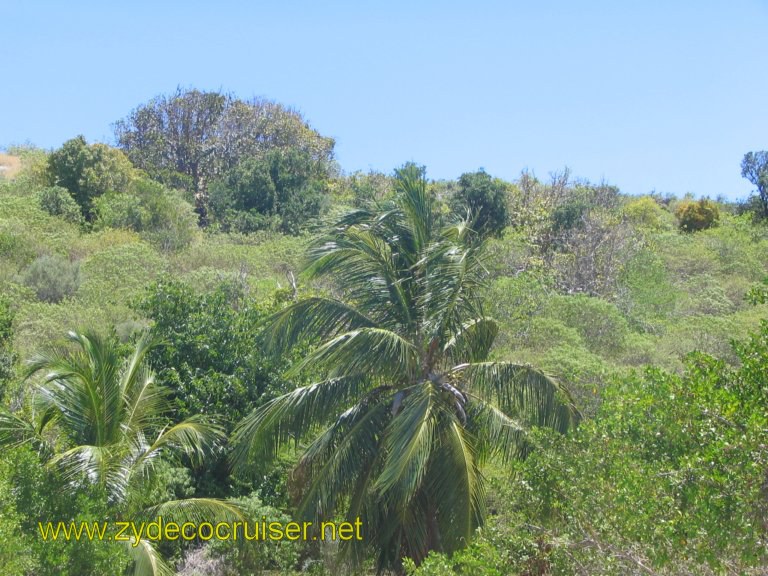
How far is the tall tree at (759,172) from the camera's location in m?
42.0

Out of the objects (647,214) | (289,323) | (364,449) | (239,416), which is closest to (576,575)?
(364,449)

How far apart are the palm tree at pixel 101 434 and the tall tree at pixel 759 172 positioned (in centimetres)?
3613

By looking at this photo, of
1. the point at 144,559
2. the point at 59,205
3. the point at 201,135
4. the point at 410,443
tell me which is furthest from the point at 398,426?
the point at 201,135

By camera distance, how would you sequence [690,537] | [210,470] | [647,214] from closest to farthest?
[690,537] → [210,470] → [647,214]

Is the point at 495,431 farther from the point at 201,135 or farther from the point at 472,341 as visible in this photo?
the point at 201,135

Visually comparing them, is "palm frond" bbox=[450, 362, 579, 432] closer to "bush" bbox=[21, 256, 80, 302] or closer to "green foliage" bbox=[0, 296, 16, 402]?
"green foliage" bbox=[0, 296, 16, 402]

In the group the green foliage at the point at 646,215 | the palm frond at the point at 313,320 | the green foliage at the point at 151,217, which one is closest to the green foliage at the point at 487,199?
the green foliage at the point at 646,215

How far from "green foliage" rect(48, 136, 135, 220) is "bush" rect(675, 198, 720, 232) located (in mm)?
25532

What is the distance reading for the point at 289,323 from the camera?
36.1ft

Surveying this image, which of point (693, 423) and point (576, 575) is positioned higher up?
point (693, 423)

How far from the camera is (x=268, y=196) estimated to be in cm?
3984

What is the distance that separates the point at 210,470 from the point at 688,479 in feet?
31.1

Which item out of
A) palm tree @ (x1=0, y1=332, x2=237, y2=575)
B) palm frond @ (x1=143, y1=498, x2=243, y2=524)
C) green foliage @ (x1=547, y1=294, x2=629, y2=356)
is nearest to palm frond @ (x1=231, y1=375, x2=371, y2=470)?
palm frond @ (x1=143, y1=498, x2=243, y2=524)

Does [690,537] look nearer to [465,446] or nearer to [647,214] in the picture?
[465,446]
